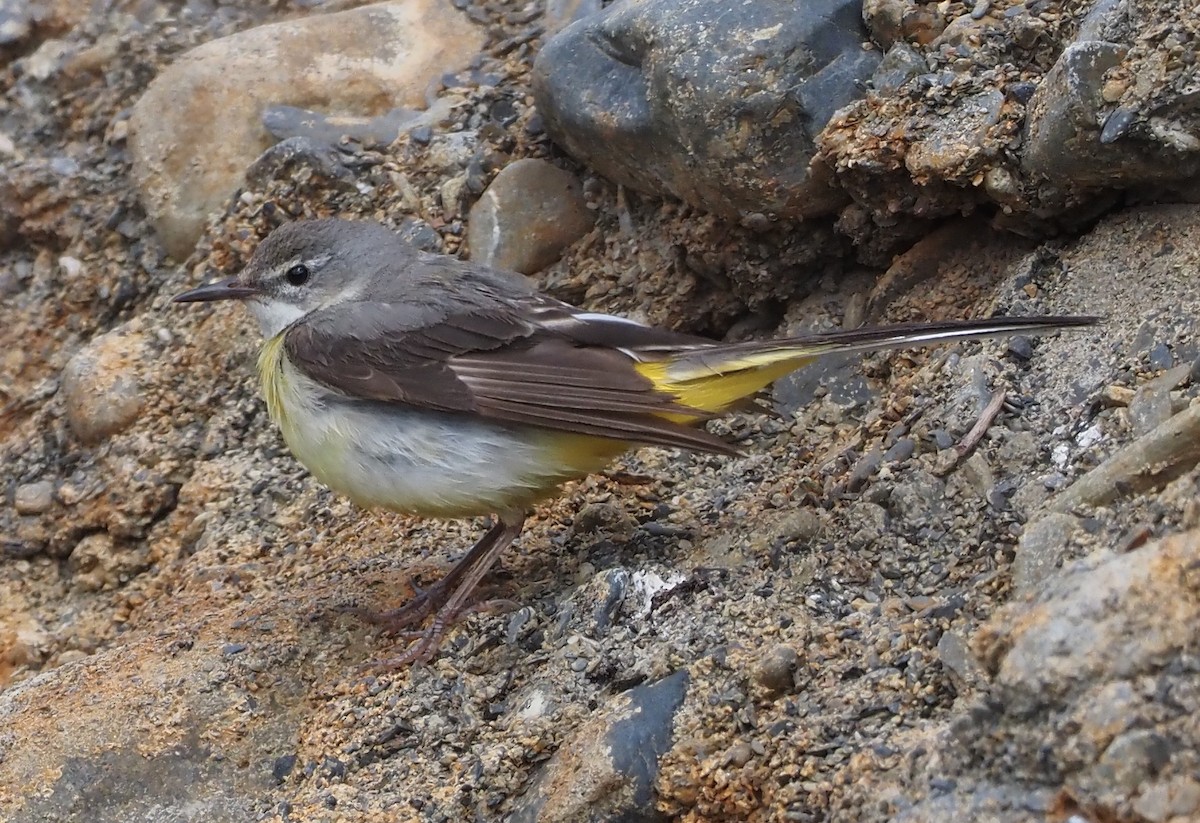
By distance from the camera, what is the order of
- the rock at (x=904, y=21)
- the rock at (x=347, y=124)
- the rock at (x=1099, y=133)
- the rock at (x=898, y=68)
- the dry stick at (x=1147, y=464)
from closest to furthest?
the dry stick at (x=1147, y=464)
the rock at (x=1099, y=133)
the rock at (x=898, y=68)
the rock at (x=904, y=21)
the rock at (x=347, y=124)

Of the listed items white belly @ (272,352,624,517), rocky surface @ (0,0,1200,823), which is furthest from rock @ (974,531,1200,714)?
white belly @ (272,352,624,517)

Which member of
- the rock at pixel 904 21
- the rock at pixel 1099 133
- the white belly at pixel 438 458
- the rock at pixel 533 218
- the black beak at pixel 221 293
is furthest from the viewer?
the rock at pixel 533 218

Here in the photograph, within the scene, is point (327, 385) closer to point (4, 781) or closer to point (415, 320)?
point (415, 320)

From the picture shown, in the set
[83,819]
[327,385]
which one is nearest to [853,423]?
[327,385]

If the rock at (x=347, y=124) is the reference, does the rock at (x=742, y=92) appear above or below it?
above

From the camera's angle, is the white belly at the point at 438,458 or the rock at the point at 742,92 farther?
the rock at the point at 742,92

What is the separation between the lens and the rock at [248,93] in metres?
7.72

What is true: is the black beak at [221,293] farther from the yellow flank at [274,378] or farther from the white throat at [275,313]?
the yellow flank at [274,378]

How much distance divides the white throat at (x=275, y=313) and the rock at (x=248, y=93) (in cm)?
181

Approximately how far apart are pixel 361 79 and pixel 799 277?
304cm

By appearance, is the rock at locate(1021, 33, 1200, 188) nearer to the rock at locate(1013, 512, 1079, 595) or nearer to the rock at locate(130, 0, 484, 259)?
the rock at locate(1013, 512, 1079, 595)

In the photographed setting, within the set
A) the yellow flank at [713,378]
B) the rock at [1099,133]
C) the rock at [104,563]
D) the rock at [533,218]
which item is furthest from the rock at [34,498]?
the rock at [1099,133]

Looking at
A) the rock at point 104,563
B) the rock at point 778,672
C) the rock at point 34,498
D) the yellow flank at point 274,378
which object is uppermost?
the yellow flank at point 274,378

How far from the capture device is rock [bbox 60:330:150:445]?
279 inches
